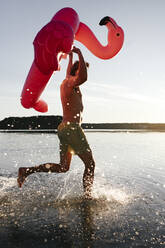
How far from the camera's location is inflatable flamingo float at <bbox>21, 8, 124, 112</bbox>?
146 inches

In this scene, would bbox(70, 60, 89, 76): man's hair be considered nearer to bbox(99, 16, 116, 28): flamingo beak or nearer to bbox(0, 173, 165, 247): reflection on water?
bbox(99, 16, 116, 28): flamingo beak

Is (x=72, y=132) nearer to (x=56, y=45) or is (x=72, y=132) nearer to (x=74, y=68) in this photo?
(x=74, y=68)

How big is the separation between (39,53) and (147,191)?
138 inches

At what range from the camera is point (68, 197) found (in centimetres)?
497

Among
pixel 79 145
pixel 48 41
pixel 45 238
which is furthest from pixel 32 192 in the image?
pixel 48 41

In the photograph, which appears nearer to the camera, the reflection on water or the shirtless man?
the reflection on water

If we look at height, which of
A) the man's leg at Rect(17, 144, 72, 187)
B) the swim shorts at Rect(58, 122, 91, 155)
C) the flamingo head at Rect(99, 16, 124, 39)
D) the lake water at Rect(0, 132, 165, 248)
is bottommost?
the lake water at Rect(0, 132, 165, 248)

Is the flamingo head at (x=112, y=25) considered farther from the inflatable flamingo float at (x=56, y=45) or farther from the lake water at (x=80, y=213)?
the lake water at (x=80, y=213)

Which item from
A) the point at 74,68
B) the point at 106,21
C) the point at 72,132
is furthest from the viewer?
the point at 106,21

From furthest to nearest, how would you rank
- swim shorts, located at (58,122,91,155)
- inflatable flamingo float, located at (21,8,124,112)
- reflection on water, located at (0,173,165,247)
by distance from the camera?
1. swim shorts, located at (58,122,91,155)
2. inflatable flamingo float, located at (21,8,124,112)
3. reflection on water, located at (0,173,165,247)

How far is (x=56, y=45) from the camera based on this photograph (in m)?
3.75

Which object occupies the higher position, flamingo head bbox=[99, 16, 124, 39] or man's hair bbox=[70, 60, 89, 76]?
flamingo head bbox=[99, 16, 124, 39]

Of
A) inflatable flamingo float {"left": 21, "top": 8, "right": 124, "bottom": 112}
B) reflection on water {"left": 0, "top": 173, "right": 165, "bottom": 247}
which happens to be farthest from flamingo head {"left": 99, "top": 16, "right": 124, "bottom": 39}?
reflection on water {"left": 0, "top": 173, "right": 165, "bottom": 247}

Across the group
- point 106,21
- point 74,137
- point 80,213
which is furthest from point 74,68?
point 80,213
